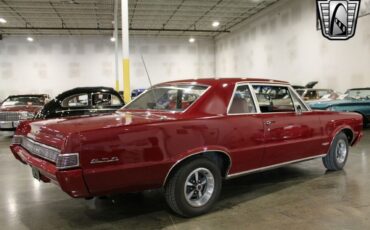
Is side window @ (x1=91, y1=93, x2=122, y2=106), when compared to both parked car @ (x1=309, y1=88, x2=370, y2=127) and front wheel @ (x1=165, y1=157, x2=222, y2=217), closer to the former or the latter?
front wheel @ (x1=165, y1=157, x2=222, y2=217)

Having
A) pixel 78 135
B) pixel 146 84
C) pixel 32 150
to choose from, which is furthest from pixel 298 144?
pixel 146 84

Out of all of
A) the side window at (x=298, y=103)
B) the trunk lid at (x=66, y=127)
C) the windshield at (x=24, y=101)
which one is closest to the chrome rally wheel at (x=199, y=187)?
the trunk lid at (x=66, y=127)

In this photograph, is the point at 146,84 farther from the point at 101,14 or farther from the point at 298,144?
the point at 298,144

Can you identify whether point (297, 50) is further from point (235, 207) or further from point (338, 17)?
point (235, 207)

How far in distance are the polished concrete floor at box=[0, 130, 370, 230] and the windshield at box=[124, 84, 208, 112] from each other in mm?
1224

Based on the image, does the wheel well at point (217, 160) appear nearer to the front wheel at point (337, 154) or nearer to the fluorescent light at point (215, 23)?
the front wheel at point (337, 154)

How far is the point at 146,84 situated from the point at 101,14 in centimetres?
958

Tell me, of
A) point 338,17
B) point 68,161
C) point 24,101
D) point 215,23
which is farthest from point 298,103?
point 215,23

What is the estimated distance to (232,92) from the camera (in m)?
4.48

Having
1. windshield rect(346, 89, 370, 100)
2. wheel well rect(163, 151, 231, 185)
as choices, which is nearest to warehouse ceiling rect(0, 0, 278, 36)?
windshield rect(346, 89, 370, 100)

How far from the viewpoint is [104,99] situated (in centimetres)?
935

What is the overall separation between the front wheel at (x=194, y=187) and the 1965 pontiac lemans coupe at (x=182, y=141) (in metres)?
0.01

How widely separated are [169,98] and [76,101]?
539 cm

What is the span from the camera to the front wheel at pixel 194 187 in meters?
3.86
